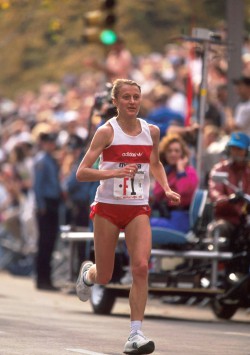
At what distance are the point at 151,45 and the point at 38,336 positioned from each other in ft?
97.7

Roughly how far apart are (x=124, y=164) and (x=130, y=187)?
0.61 ft

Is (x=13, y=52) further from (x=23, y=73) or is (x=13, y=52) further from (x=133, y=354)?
(x=133, y=354)

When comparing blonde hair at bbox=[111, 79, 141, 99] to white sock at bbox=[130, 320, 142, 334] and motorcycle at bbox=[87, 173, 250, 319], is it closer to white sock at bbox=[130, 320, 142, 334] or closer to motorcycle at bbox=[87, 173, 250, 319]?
white sock at bbox=[130, 320, 142, 334]

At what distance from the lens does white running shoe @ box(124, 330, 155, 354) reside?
1284cm

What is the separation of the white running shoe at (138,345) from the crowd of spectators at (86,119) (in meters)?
5.98

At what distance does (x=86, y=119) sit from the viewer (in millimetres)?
29312

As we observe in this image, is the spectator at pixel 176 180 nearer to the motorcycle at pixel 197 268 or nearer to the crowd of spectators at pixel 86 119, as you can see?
the motorcycle at pixel 197 268

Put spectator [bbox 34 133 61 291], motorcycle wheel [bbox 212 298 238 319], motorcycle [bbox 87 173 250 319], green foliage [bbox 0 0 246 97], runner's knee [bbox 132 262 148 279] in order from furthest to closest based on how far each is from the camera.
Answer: green foliage [bbox 0 0 246 97] < spectator [bbox 34 133 61 291] < motorcycle wheel [bbox 212 298 238 319] < motorcycle [bbox 87 173 250 319] < runner's knee [bbox 132 262 148 279]

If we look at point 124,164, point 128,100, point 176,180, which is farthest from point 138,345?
point 176,180

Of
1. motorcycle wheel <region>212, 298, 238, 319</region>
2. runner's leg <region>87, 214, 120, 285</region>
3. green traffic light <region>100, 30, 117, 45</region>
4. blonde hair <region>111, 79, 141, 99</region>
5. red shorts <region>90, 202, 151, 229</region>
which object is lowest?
motorcycle wheel <region>212, 298, 238, 319</region>

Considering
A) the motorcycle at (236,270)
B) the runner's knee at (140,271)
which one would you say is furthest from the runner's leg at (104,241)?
the motorcycle at (236,270)

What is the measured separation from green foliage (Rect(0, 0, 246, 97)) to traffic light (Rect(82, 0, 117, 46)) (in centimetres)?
534

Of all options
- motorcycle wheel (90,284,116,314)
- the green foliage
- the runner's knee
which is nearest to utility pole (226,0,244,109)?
motorcycle wheel (90,284,116,314)

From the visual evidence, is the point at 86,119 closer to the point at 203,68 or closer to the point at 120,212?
the point at 203,68
